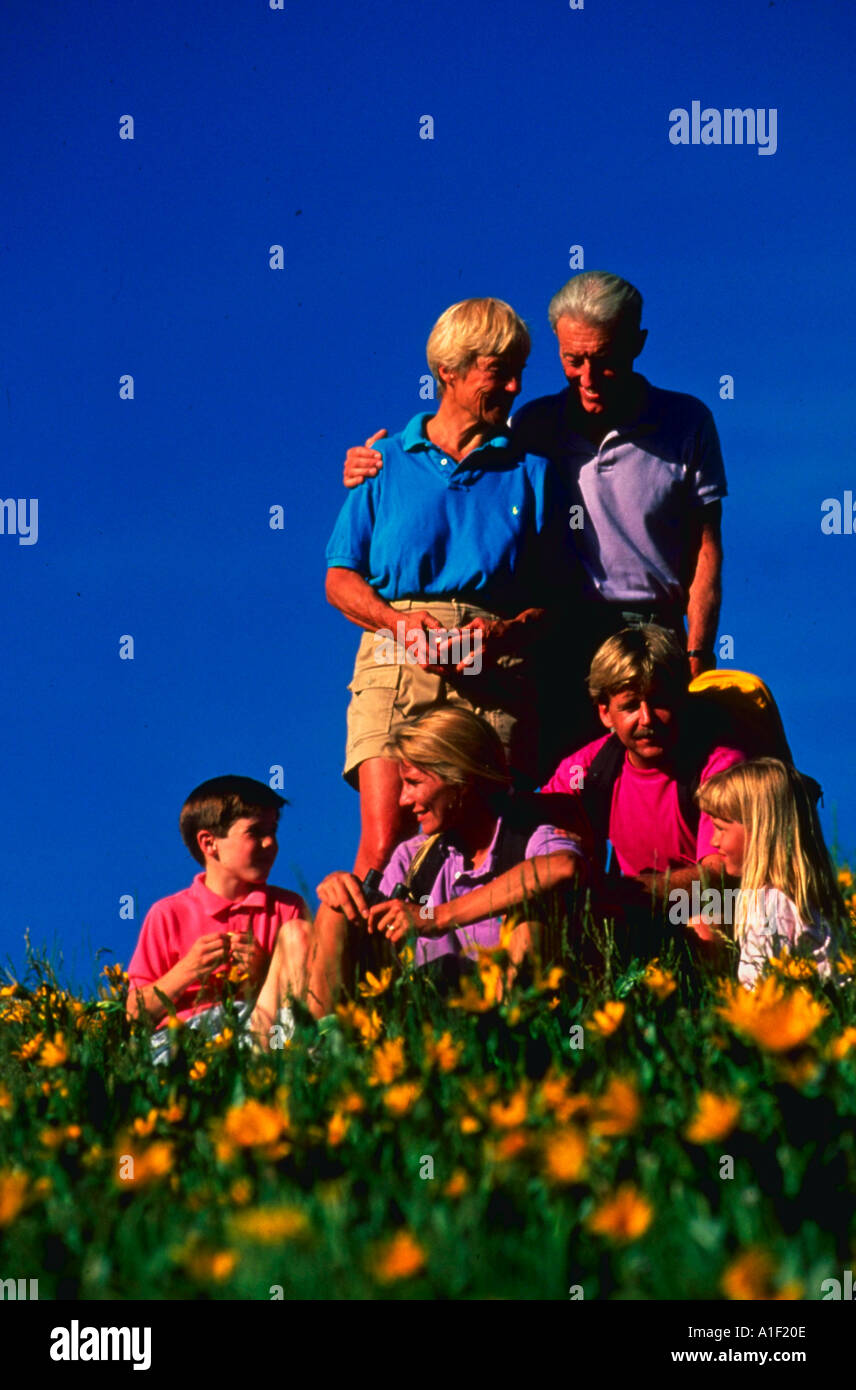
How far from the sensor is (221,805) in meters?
5.19

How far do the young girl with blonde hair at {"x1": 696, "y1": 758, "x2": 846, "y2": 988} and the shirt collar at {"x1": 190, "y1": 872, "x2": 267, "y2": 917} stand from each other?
1526 mm

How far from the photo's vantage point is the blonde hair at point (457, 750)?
15.5 feet

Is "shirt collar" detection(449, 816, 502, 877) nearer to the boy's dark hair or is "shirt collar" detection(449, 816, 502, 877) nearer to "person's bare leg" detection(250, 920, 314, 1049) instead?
"person's bare leg" detection(250, 920, 314, 1049)

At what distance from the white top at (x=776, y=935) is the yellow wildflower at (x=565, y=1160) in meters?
1.82

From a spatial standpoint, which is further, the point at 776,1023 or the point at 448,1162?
the point at 448,1162

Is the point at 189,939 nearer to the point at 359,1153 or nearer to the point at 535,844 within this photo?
the point at 535,844

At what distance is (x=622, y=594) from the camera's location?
5.49 metres

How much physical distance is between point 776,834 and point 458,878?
3.25ft

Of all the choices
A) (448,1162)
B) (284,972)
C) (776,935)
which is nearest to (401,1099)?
(448,1162)

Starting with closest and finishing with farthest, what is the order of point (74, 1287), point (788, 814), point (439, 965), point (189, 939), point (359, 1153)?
point (74, 1287)
point (359, 1153)
point (439, 965)
point (788, 814)
point (189, 939)

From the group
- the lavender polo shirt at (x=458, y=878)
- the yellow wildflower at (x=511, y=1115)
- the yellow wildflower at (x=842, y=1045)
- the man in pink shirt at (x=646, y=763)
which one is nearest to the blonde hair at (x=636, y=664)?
the man in pink shirt at (x=646, y=763)

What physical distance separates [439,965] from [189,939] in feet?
3.51

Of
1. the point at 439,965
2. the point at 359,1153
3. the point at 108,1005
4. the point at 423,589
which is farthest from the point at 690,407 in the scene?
the point at 359,1153

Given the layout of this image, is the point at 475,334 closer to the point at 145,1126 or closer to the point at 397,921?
the point at 397,921
